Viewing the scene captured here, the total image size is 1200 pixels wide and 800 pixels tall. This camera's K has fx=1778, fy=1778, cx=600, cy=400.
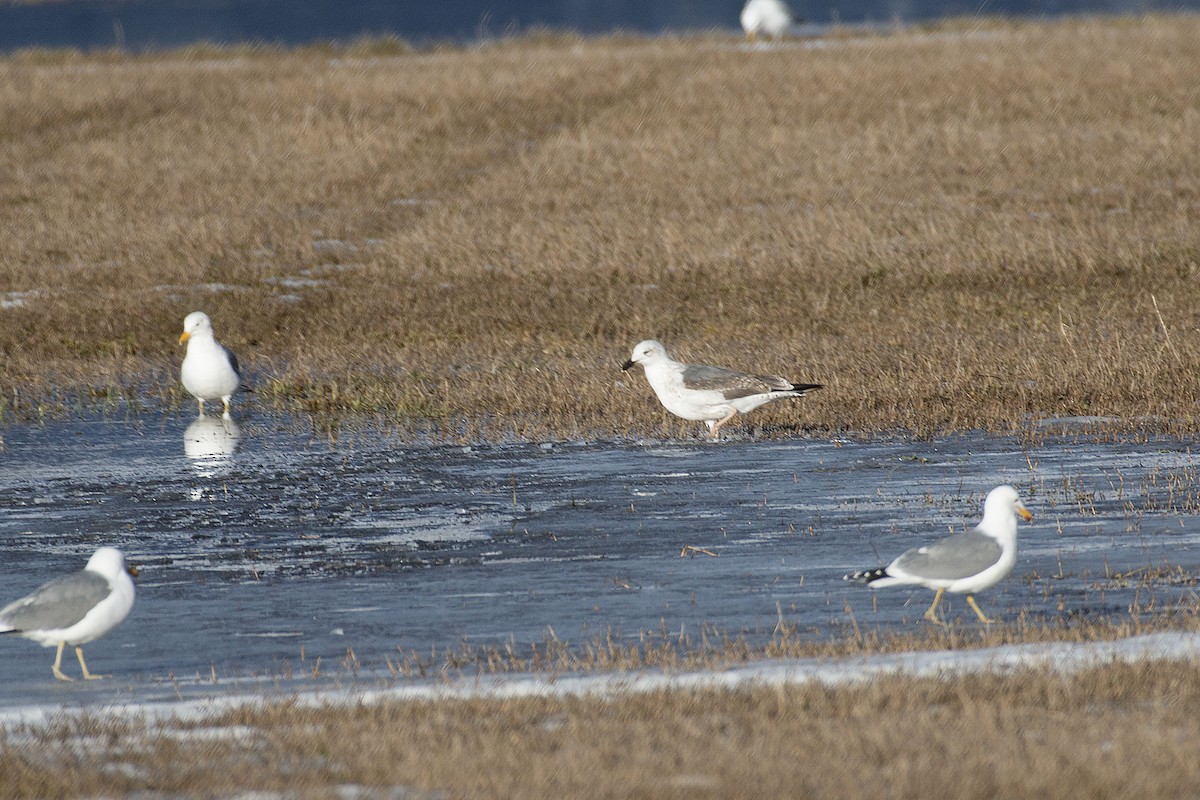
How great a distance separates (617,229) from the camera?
Answer: 1011 inches

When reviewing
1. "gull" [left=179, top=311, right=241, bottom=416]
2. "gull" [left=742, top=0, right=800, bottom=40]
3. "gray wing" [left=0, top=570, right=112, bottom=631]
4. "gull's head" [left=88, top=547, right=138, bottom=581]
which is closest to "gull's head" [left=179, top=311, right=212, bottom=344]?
"gull" [left=179, top=311, right=241, bottom=416]

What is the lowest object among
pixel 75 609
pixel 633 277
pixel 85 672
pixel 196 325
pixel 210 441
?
pixel 85 672

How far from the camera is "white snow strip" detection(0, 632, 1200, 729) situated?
8.07 metres

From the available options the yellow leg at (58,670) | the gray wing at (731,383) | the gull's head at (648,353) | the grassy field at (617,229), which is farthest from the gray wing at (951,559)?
the gull's head at (648,353)

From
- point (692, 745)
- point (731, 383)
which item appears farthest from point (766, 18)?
point (692, 745)

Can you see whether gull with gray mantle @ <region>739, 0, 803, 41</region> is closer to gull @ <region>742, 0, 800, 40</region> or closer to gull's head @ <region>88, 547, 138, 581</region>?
gull @ <region>742, 0, 800, 40</region>

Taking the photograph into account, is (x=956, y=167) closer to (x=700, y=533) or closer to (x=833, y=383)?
(x=833, y=383)

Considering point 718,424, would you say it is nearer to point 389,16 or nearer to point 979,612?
point 979,612

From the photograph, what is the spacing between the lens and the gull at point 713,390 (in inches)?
603

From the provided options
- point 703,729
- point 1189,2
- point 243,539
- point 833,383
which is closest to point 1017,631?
point 703,729

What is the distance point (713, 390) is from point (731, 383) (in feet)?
0.56

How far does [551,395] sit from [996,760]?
1050 cm

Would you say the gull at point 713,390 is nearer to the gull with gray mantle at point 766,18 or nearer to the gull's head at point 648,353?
the gull's head at point 648,353

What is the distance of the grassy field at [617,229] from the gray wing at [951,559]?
598cm
